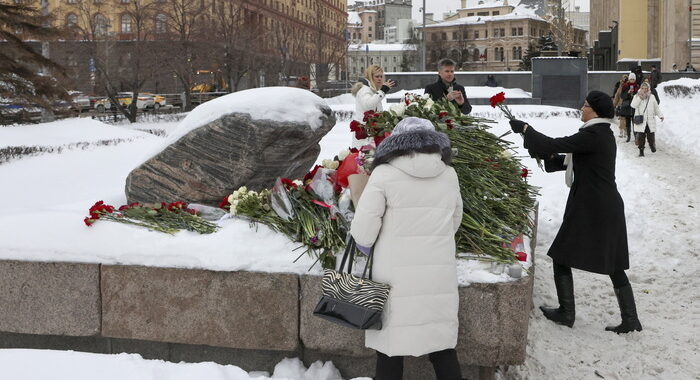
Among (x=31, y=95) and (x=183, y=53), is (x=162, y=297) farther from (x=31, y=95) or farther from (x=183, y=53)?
(x=183, y=53)

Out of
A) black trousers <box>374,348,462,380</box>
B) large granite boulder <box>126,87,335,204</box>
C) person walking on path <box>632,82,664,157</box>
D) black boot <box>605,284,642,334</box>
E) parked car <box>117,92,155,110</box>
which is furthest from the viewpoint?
parked car <box>117,92,155,110</box>

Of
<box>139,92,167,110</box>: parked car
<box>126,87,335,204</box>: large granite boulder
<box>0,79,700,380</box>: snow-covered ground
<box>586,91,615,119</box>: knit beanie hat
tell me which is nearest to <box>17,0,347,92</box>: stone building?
<box>139,92,167,110</box>: parked car

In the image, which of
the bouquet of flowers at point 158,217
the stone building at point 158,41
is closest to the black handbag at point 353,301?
the bouquet of flowers at point 158,217

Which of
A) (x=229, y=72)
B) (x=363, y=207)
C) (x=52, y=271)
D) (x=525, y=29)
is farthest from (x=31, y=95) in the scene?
(x=525, y=29)

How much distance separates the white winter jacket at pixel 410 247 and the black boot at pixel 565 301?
205 centimetres

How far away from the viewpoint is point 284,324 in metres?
4.38

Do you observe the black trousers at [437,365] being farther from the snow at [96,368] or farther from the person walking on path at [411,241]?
the snow at [96,368]

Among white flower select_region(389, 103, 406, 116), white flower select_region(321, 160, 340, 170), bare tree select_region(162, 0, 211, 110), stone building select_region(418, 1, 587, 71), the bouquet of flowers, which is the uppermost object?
stone building select_region(418, 1, 587, 71)

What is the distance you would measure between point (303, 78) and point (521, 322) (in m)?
42.9

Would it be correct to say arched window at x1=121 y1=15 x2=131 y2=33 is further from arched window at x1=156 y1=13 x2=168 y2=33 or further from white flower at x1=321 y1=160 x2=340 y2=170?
white flower at x1=321 y1=160 x2=340 y2=170

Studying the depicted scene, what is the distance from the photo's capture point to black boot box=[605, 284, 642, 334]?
5258mm

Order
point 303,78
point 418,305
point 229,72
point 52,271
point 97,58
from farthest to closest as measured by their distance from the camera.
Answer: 1. point 303,78
2. point 229,72
3. point 97,58
4. point 52,271
5. point 418,305

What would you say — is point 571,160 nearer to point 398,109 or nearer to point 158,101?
point 398,109

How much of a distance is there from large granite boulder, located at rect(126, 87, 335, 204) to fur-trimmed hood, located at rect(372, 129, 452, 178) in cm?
202
